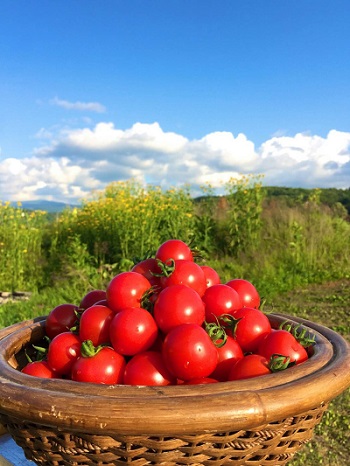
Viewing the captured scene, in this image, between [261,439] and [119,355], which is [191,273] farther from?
[261,439]

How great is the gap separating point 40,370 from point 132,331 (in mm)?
346

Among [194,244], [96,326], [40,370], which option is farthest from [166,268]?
[194,244]

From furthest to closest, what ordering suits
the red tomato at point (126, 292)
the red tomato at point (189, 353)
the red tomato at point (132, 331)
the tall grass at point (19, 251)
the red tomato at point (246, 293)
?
the tall grass at point (19, 251), the red tomato at point (246, 293), the red tomato at point (126, 292), the red tomato at point (132, 331), the red tomato at point (189, 353)

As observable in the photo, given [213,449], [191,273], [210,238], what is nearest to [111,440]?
[213,449]

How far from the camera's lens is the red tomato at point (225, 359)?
1462mm

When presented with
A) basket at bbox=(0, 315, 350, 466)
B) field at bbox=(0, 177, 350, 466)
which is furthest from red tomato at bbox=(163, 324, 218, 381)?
field at bbox=(0, 177, 350, 466)

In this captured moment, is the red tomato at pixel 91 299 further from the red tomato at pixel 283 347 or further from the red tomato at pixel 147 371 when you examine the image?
the red tomato at pixel 283 347

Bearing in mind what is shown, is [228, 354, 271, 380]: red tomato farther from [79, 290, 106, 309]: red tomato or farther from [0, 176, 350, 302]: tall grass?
[0, 176, 350, 302]: tall grass

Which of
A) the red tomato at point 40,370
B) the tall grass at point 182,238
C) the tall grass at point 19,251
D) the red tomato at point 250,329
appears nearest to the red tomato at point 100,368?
the red tomato at point 40,370

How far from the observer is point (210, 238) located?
822 cm

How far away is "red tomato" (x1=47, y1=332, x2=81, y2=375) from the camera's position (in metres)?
1.49

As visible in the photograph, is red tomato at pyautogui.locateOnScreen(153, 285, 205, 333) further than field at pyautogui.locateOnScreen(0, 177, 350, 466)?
No

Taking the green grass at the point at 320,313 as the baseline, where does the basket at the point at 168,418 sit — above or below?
above

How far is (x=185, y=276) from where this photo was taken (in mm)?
1577
